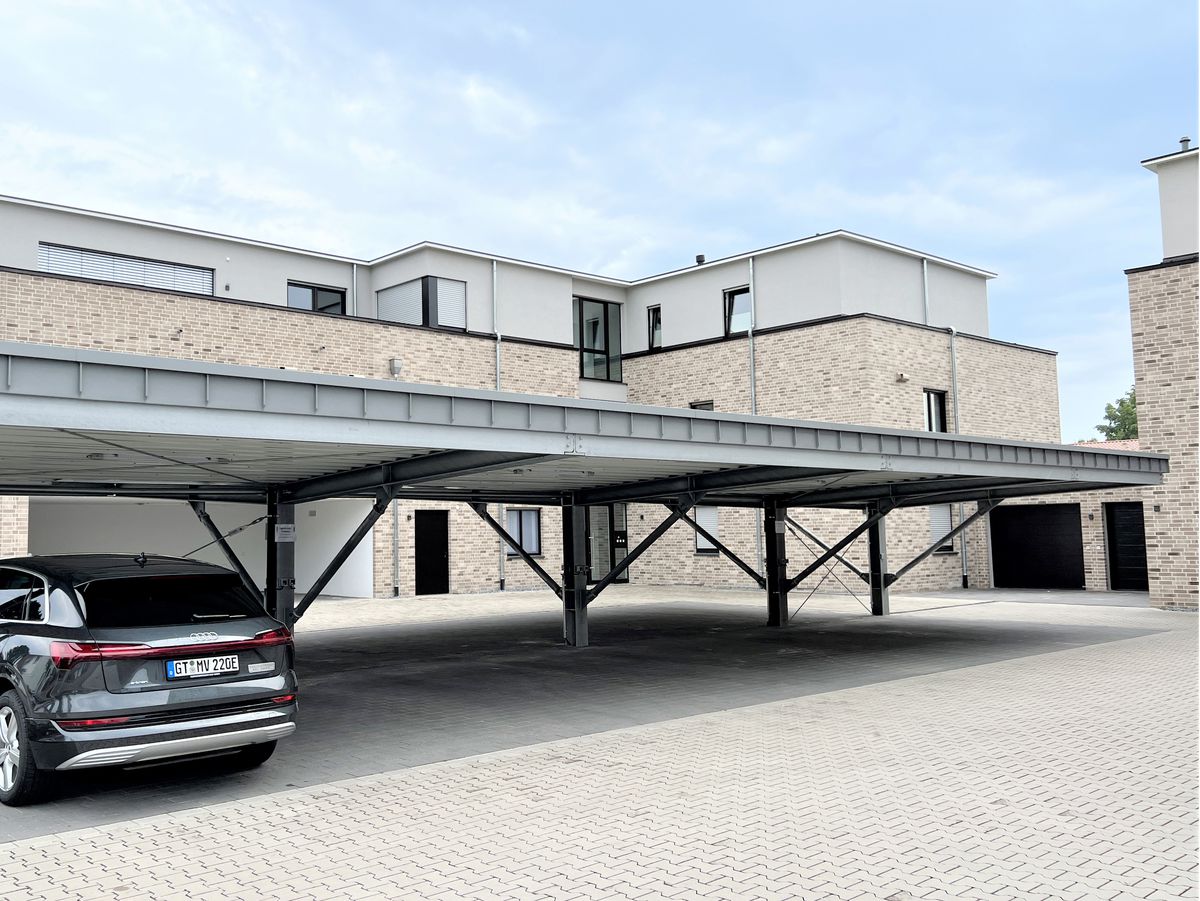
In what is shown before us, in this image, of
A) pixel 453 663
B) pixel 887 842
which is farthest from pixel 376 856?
pixel 453 663

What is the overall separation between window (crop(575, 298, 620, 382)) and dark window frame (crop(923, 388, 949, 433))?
914 centimetres

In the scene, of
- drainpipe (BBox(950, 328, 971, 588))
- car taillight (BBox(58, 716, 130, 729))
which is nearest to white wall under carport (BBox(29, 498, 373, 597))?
drainpipe (BBox(950, 328, 971, 588))

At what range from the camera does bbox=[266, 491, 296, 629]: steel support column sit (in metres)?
12.0

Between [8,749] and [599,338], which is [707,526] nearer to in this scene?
[599,338]

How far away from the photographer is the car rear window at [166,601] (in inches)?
254

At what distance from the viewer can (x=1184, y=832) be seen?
5.66 m

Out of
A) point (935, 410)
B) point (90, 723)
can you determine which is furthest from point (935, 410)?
point (90, 723)

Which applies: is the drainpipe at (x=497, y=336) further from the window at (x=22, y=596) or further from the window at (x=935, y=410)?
the window at (x=22, y=596)

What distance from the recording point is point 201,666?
6.46 meters

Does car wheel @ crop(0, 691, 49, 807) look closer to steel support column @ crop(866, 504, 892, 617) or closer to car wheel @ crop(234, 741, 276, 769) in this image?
car wheel @ crop(234, 741, 276, 769)

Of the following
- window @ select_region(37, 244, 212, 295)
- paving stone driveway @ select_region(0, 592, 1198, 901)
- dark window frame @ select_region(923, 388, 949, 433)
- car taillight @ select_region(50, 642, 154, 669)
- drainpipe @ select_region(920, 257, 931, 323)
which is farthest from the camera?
drainpipe @ select_region(920, 257, 931, 323)

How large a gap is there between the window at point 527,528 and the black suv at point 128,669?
2043 cm

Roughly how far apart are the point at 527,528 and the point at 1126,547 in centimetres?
1517

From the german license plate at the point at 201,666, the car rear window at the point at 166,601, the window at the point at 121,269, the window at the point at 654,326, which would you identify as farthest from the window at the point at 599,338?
the german license plate at the point at 201,666
